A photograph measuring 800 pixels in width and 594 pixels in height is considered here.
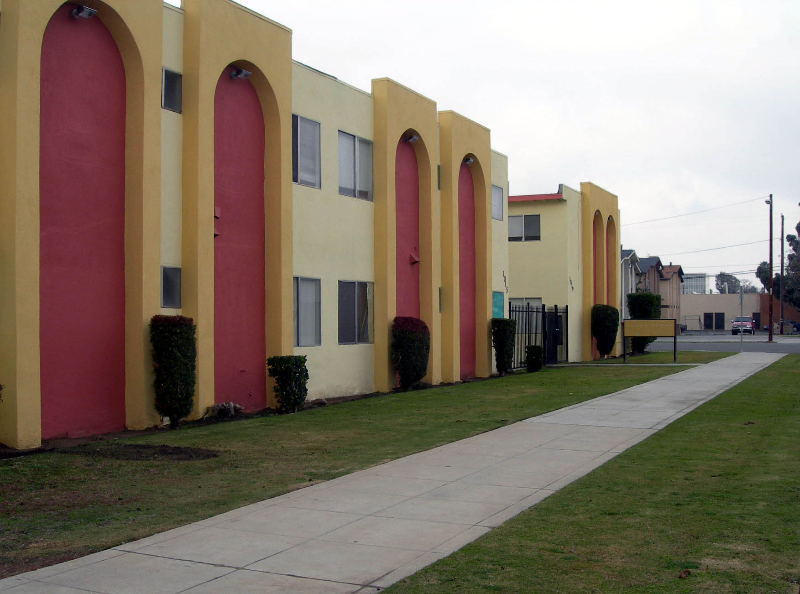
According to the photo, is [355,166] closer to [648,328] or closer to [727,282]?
[648,328]

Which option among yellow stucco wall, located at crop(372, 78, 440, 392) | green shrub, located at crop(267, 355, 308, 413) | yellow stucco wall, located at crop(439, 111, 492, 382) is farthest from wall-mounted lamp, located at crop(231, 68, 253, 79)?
yellow stucco wall, located at crop(439, 111, 492, 382)

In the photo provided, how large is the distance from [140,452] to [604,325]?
86.4ft

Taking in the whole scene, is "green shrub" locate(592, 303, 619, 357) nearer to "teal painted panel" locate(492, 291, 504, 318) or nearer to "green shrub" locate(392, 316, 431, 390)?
"teal painted panel" locate(492, 291, 504, 318)

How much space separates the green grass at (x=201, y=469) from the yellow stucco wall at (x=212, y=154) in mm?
1834

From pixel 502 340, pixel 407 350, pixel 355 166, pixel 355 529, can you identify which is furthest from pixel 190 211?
pixel 502 340

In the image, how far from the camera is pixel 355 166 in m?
19.5

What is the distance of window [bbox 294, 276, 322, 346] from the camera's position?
1741 cm

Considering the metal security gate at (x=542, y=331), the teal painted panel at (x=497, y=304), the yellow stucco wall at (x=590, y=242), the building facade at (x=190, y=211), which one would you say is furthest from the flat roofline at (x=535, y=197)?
the building facade at (x=190, y=211)

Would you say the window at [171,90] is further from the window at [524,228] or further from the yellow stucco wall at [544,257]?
the window at [524,228]

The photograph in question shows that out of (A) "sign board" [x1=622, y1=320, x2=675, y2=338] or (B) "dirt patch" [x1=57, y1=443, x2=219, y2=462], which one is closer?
(B) "dirt patch" [x1=57, y1=443, x2=219, y2=462]

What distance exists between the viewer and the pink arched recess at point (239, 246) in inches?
606

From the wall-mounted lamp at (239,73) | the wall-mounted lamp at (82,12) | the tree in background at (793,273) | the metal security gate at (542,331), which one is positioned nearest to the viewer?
the wall-mounted lamp at (82,12)

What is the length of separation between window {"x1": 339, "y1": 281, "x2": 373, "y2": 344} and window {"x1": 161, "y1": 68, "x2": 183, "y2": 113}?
5.86 meters

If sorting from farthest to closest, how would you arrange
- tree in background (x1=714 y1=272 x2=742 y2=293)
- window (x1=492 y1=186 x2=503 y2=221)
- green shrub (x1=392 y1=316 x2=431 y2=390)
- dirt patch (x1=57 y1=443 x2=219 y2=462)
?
tree in background (x1=714 y1=272 x2=742 y2=293) → window (x1=492 y1=186 x2=503 y2=221) → green shrub (x1=392 y1=316 x2=431 y2=390) → dirt patch (x1=57 y1=443 x2=219 y2=462)
